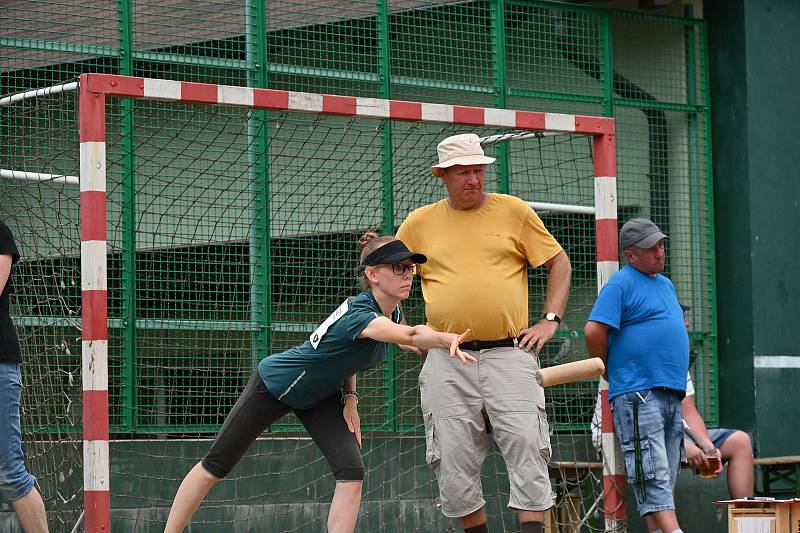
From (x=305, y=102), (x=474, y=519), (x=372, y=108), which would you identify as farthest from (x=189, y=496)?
(x=372, y=108)

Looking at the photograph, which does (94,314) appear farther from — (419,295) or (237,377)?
(419,295)

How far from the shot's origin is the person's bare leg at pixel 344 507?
7.34 meters

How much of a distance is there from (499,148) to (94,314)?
15.4 ft

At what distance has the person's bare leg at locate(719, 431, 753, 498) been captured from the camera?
10.6m

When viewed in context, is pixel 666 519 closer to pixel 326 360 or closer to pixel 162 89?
pixel 326 360

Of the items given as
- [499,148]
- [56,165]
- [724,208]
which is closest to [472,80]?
[499,148]

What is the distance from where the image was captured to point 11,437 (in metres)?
7.48

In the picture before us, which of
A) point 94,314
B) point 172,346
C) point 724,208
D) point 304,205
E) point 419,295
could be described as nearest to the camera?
point 94,314

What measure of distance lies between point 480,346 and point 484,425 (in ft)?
1.41

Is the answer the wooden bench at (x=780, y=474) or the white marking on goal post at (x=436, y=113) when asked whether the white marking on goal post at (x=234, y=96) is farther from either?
the wooden bench at (x=780, y=474)

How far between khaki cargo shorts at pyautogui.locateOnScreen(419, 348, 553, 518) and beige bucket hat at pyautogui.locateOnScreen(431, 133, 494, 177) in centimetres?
101

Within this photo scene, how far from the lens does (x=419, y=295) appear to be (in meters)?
11.3

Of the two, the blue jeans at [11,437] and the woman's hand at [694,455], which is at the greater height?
the blue jeans at [11,437]

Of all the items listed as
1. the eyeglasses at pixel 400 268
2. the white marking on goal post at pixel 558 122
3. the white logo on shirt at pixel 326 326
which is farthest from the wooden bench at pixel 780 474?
the white logo on shirt at pixel 326 326
